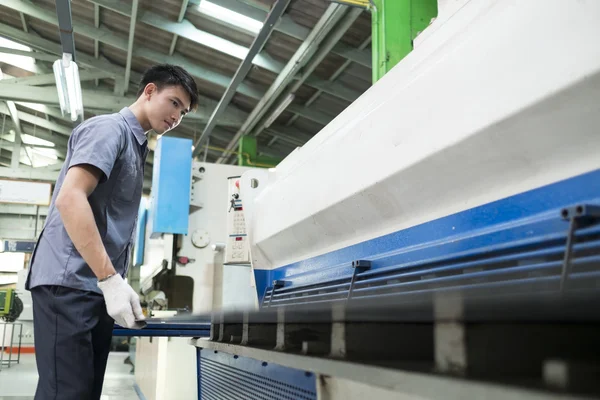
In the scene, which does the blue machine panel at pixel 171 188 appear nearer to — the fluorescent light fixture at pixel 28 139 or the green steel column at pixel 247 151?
the green steel column at pixel 247 151

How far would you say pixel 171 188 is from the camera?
10.5 feet

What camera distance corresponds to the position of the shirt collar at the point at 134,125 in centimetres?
133

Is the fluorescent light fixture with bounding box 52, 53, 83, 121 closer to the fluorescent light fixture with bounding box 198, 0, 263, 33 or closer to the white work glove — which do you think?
the fluorescent light fixture with bounding box 198, 0, 263, 33

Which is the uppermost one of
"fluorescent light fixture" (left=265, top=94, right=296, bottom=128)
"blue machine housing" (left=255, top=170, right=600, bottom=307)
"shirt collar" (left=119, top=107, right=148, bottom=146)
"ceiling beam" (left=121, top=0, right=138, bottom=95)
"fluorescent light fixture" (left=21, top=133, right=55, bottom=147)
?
"fluorescent light fixture" (left=21, top=133, right=55, bottom=147)

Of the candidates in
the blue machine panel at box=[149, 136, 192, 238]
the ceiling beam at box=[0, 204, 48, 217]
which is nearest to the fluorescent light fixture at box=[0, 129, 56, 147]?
the ceiling beam at box=[0, 204, 48, 217]

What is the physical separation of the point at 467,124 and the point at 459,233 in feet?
0.67

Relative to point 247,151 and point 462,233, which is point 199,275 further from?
point 247,151

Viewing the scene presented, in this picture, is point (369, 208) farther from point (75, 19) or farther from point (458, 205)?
point (75, 19)

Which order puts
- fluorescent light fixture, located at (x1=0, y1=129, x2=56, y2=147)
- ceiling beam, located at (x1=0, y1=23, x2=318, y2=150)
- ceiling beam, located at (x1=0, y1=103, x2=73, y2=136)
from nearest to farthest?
ceiling beam, located at (x1=0, y1=23, x2=318, y2=150), ceiling beam, located at (x1=0, y1=103, x2=73, y2=136), fluorescent light fixture, located at (x1=0, y1=129, x2=56, y2=147)

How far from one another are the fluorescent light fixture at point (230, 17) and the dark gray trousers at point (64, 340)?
394 centimetres

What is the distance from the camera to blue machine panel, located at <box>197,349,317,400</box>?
2.90 feet

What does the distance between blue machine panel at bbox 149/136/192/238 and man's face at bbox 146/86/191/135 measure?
1.81 metres

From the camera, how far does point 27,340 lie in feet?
27.8

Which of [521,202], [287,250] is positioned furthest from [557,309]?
[287,250]
